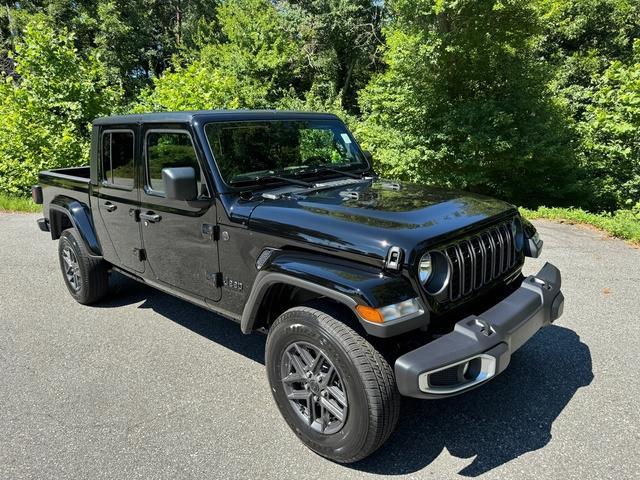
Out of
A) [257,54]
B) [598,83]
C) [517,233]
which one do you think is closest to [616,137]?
[598,83]

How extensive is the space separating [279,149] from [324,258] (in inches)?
52.2

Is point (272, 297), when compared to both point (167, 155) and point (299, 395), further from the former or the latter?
point (167, 155)

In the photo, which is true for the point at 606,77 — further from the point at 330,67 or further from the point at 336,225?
the point at 330,67

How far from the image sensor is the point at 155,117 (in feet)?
12.2

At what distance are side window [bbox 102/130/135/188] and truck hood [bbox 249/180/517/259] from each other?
5.09ft

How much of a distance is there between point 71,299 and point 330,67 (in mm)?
19711

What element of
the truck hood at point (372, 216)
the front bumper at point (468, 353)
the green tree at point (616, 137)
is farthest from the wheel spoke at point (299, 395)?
the green tree at point (616, 137)

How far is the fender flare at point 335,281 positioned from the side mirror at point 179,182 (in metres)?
0.74

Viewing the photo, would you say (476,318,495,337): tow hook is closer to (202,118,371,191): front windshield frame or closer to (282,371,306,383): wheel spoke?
(282,371,306,383): wheel spoke

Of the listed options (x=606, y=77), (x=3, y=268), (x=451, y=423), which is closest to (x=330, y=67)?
(x=606, y=77)

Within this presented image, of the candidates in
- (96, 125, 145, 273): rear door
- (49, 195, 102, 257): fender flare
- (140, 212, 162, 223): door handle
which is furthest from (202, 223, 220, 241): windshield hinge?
(49, 195, 102, 257): fender flare

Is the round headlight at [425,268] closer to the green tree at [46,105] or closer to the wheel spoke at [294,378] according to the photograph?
the wheel spoke at [294,378]

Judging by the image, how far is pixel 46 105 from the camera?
1125 cm

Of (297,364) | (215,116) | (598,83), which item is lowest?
(297,364)
